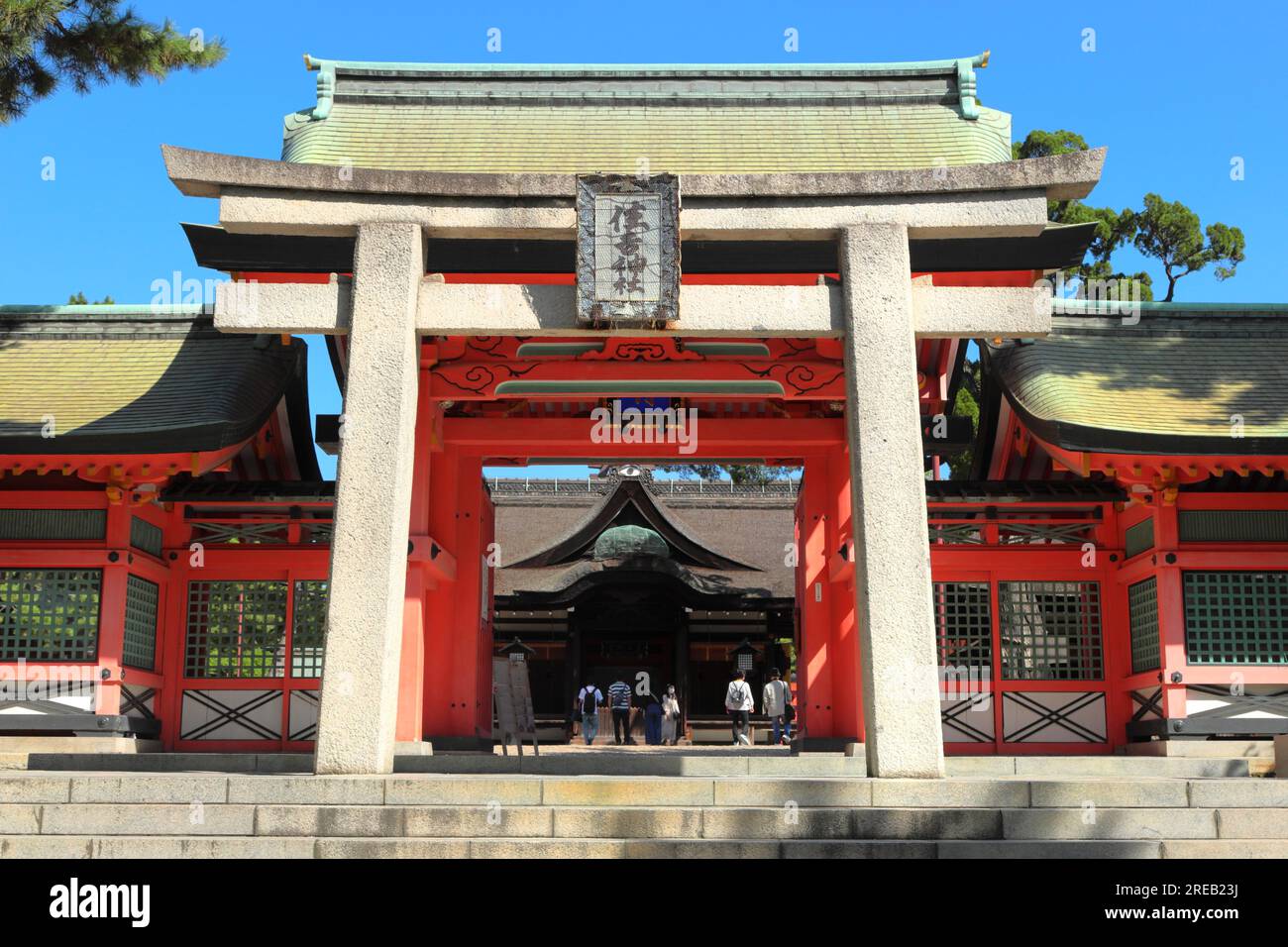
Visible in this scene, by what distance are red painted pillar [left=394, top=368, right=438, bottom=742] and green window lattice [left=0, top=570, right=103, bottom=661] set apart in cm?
354

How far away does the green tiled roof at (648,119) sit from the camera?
1669 cm

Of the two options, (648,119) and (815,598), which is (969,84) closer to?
(648,119)

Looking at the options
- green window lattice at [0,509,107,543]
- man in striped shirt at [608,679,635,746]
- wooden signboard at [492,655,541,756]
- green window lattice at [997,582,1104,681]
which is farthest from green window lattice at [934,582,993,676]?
man in striped shirt at [608,679,635,746]

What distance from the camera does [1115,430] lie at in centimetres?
1416

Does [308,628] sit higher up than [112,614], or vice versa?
[112,614]

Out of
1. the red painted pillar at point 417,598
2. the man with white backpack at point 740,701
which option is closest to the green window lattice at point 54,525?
the red painted pillar at point 417,598

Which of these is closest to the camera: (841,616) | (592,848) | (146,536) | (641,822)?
(592,848)

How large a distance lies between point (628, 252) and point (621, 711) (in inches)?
658

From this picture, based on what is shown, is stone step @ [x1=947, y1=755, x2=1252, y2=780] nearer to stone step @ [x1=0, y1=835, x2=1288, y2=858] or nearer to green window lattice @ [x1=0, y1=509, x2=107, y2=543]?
stone step @ [x1=0, y1=835, x2=1288, y2=858]

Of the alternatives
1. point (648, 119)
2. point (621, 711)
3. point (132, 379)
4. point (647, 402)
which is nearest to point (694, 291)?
point (647, 402)

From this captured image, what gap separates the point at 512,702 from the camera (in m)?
13.6

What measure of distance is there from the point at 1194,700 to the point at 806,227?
7.69 meters
